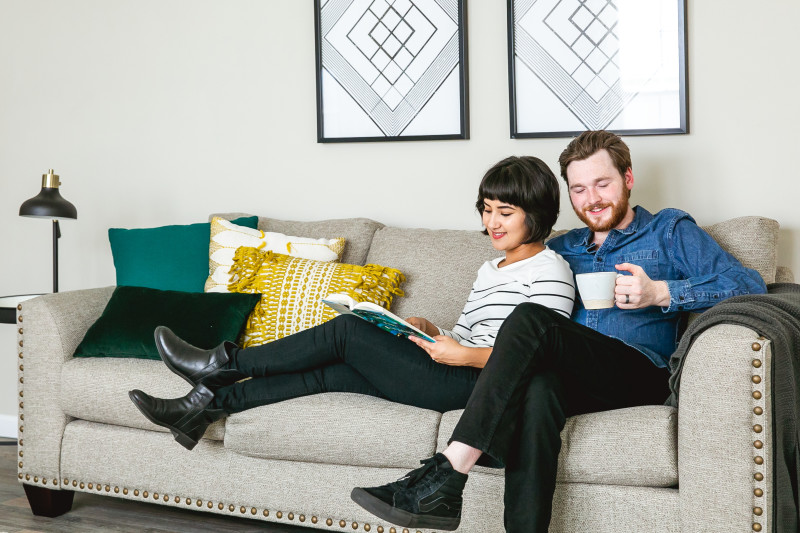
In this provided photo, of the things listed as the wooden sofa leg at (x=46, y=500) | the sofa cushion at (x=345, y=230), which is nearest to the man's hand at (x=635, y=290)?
the sofa cushion at (x=345, y=230)

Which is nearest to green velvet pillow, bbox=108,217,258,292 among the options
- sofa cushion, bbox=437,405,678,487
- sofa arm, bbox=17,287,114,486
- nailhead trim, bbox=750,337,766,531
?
sofa arm, bbox=17,287,114,486

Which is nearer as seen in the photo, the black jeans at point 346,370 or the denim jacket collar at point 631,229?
the black jeans at point 346,370

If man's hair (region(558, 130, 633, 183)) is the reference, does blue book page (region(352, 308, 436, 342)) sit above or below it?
below

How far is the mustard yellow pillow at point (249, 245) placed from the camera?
2682 millimetres

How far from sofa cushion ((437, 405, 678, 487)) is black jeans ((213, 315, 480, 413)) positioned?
296 millimetres

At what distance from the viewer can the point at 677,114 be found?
2.59m

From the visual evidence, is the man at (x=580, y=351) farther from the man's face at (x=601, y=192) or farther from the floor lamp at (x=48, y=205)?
Answer: the floor lamp at (x=48, y=205)

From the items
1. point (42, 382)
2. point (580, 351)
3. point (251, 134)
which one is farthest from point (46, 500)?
point (580, 351)

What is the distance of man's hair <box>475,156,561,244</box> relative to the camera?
214 centimetres

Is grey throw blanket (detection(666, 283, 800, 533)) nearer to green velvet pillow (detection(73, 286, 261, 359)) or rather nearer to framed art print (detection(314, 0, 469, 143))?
green velvet pillow (detection(73, 286, 261, 359))

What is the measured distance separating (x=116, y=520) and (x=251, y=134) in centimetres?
156

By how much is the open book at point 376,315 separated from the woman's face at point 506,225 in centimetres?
41

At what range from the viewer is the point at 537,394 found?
1706 mm

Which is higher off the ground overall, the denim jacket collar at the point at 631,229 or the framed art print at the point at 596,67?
the framed art print at the point at 596,67
